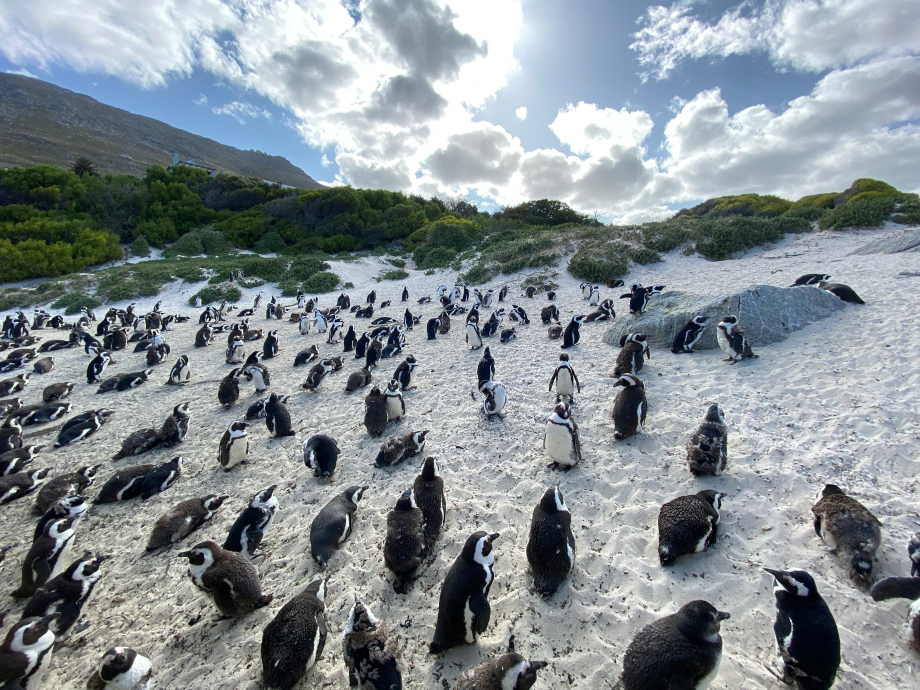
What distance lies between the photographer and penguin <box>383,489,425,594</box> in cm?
338

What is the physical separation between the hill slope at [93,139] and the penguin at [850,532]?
80329 mm

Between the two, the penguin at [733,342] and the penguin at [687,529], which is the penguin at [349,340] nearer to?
the penguin at [733,342]

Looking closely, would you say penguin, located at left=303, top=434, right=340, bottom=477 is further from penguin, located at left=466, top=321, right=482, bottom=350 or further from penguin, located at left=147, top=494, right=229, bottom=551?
penguin, located at left=466, top=321, right=482, bottom=350

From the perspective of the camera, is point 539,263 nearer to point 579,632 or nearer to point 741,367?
point 741,367

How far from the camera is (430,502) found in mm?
3945

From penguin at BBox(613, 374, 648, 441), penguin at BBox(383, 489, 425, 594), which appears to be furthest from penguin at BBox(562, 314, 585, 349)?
penguin at BBox(383, 489, 425, 594)

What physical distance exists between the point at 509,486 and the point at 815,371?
17.8 feet

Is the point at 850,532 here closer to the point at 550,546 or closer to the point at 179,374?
the point at 550,546

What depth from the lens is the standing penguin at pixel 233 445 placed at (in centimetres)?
552

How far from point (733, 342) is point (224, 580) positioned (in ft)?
26.3

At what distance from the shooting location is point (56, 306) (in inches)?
833

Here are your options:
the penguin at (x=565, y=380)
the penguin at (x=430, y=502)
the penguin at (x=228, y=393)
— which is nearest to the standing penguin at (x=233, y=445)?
the penguin at (x=228, y=393)

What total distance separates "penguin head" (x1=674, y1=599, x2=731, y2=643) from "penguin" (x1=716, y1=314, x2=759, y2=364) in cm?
589

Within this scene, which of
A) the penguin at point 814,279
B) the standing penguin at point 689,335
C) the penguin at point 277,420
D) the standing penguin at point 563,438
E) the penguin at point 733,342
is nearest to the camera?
the standing penguin at point 563,438
